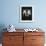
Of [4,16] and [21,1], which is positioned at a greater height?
[21,1]

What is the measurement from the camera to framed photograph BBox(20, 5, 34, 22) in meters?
4.03

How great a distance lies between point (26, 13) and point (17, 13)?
11.7 inches

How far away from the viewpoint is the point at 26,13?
4.05 m

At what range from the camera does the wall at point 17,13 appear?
4.04 metres

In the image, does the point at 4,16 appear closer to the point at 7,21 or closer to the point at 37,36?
the point at 7,21

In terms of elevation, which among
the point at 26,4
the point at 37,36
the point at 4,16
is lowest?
the point at 37,36

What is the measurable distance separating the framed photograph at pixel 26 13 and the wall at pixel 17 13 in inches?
4.0

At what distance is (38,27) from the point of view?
13.4ft

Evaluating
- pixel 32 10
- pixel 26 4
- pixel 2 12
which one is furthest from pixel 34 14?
pixel 2 12

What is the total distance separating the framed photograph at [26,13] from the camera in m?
4.03

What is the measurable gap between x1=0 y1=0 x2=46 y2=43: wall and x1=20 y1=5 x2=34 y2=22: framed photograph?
0.10 metres

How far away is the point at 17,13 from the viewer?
4.06 metres

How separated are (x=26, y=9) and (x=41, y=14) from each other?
0.53m

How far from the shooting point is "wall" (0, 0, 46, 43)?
4.04m
